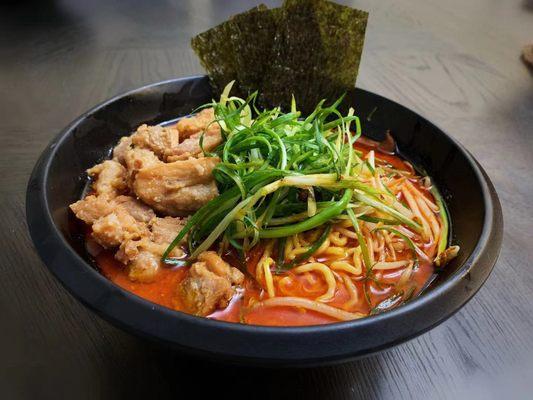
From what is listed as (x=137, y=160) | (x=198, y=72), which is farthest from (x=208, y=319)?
(x=198, y=72)

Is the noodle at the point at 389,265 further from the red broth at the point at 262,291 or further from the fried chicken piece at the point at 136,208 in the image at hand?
the fried chicken piece at the point at 136,208

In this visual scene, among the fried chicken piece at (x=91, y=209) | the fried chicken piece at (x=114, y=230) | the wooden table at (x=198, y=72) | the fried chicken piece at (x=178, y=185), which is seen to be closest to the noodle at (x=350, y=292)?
the wooden table at (x=198, y=72)

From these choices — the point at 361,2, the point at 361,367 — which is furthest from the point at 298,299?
the point at 361,2

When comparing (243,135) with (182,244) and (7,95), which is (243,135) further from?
(7,95)

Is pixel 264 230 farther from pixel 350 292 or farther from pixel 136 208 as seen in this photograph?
pixel 136 208

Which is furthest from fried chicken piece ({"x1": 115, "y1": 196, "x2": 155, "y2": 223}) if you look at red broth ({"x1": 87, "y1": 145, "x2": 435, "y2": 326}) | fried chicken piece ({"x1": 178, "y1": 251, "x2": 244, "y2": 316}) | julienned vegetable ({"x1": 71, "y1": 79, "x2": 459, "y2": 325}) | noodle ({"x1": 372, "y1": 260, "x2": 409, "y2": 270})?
noodle ({"x1": 372, "y1": 260, "x2": 409, "y2": 270})
